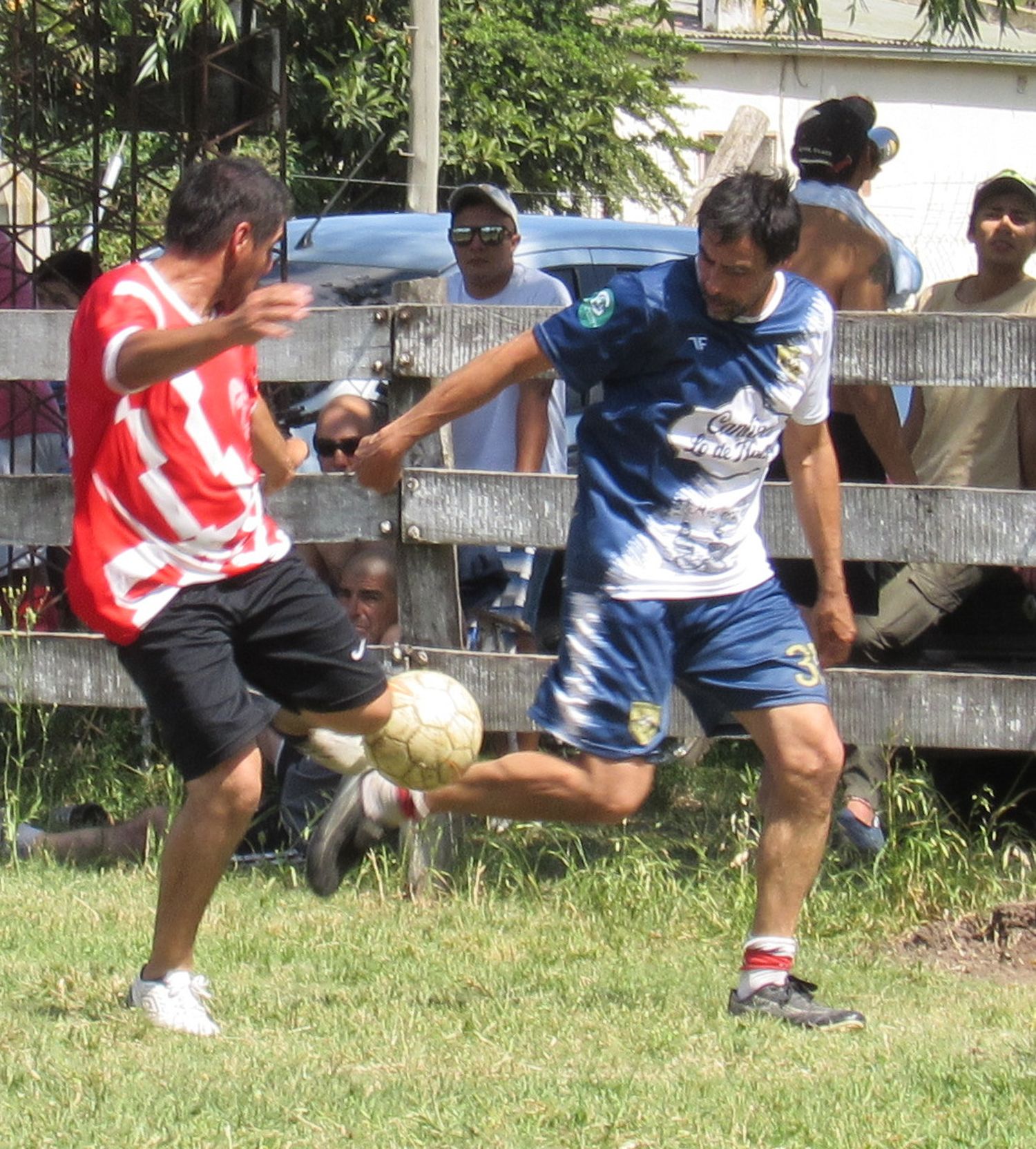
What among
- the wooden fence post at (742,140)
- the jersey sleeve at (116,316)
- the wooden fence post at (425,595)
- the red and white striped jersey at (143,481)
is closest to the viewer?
the jersey sleeve at (116,316)

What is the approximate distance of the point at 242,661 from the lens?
15.4 feet

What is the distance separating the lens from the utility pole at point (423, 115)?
15938 mm

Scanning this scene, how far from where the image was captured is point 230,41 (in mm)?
10180

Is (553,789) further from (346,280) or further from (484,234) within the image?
(346,280)

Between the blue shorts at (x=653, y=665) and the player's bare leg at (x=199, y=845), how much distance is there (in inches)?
31.4

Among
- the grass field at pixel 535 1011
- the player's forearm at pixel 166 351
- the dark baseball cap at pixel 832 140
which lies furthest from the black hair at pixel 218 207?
the dark baseball cap at pixel 832 140

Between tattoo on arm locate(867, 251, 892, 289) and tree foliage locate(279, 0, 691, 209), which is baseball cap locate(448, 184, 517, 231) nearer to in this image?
tattoo on arm locate(867, 251, 892, 289)

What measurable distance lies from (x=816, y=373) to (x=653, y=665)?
858mm

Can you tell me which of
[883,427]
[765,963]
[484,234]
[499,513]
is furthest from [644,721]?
[484,234]

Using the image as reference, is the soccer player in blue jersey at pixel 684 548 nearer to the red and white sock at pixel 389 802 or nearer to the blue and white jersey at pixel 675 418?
the blue and white jersey at pixel 675 418

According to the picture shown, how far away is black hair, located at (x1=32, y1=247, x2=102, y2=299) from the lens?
8492mm

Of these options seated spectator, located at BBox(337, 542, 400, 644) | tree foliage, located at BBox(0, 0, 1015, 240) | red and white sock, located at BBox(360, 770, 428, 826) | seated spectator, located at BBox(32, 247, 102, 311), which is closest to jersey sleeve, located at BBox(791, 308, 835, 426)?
red and white sock, located at BBox(360, 770, 428, 826)

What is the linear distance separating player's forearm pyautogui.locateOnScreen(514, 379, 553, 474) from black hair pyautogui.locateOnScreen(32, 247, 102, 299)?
110 inches

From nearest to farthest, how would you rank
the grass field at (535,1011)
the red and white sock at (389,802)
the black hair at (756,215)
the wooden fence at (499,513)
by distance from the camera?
the grass field at (535,1011) < the black hair at (756,215) < the red and white sock at (389,802) < the wooden fence at (499,513)
